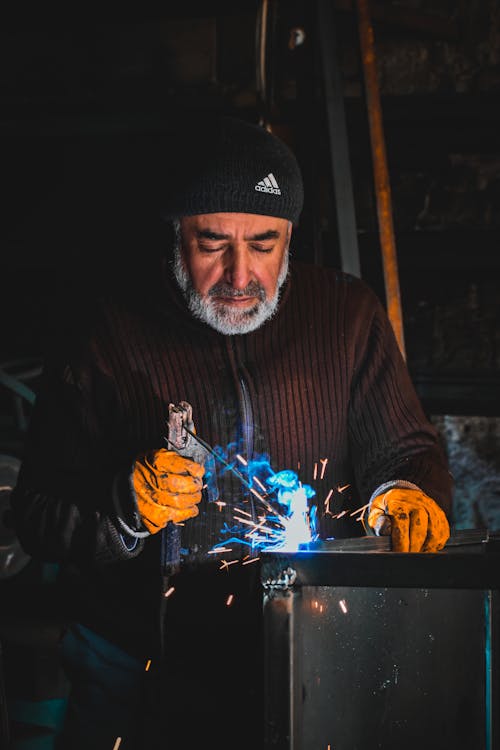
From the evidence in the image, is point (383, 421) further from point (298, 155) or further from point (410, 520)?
point (298, 155)

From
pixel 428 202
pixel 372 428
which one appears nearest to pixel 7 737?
pixel 372 428

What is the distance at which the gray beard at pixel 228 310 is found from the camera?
6.69 feet

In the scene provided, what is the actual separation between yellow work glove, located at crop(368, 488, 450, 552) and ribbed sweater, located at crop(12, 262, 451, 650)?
4.1 inches

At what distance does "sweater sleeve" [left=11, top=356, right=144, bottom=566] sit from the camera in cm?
184

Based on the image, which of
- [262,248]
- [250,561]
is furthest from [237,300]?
[250,561]

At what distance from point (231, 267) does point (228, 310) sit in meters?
0.11

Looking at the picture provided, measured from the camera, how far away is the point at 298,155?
129 inches

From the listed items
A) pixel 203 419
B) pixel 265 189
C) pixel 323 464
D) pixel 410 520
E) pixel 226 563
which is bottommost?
pixel 226 563

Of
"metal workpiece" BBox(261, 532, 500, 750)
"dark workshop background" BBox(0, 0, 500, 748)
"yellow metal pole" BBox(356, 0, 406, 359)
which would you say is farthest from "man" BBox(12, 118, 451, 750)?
"dark workshop background" BBox(0, 0, 500, 748)

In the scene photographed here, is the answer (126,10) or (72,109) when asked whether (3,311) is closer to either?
(72,109)

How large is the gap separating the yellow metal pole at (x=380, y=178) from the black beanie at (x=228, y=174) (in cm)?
113

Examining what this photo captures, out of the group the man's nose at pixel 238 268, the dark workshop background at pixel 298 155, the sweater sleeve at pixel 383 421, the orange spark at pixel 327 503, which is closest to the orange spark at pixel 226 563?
the orange spark at pixel 327 503

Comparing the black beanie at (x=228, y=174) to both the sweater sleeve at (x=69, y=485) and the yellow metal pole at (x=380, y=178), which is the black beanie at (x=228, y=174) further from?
the yellow metal pole at (x=380, y=178)

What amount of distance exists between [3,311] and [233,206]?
100 inches
